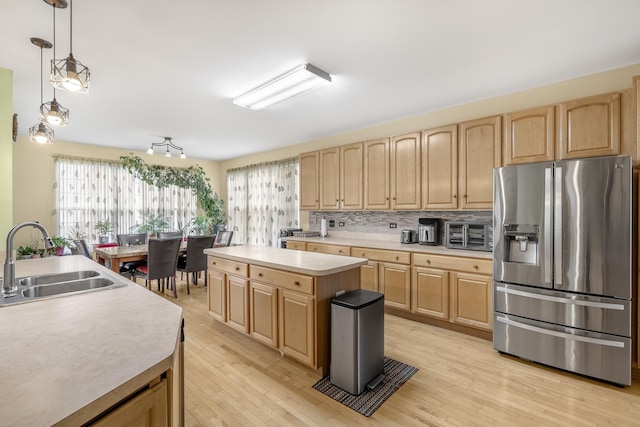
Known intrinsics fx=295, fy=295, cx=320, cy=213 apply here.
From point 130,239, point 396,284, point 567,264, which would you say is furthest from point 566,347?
point 130,239

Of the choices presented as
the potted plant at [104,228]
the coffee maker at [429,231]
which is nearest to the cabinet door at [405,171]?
the coffee maker at [429,231]

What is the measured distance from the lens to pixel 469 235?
3.18m

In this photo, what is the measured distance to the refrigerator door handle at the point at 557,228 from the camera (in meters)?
2.35

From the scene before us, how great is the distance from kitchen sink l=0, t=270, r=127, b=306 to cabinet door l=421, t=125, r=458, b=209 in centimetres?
307

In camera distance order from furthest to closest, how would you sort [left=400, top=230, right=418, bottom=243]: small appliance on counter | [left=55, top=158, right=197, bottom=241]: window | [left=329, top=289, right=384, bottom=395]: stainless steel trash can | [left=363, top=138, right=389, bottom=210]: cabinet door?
1. [left=55, top=158, right=197, bottom=241]: window
2. [left=363, top=138, right=389, bottom=210]: cabinet door
3. [left=400, top=230, right=418, bottom=243]: small appliance on counter
4. [left=329, top=289, right=384, bottom=395]: stainless steel trash can

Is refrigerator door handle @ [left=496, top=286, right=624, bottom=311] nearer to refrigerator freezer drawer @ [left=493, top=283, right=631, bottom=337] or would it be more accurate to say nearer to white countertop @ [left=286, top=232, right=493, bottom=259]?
refrigerator freezer drawer @ [left=493, top=283, right=631, bottom=337]

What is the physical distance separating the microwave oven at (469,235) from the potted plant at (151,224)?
17.3ft

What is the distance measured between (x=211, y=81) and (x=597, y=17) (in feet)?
9.94

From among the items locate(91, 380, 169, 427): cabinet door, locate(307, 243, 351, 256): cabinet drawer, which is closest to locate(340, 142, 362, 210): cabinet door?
locate(307, 243, 351, 256): cabinet drawer

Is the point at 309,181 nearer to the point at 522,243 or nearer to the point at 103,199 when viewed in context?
the point at 522,243

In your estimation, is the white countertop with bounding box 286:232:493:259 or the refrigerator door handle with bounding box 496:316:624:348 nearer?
the refrigerator door handle with bounding box 496:316:624:348

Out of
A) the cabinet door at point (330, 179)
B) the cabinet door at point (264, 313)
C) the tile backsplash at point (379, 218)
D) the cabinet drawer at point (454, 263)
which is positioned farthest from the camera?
the cabinet door at point (330, 179)

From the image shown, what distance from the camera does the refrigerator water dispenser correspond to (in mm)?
2504

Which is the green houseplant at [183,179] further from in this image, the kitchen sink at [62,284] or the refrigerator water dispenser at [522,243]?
the refrigerator water dispenser at [522,243]
